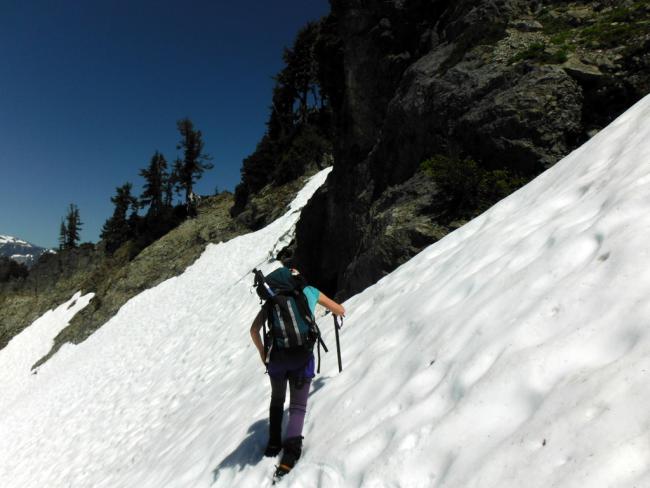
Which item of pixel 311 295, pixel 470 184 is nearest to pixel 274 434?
pixel 311 295

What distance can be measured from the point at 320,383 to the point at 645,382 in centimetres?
410

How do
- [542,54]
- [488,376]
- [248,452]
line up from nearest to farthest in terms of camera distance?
[488,376] → [248,452] → [542,54]

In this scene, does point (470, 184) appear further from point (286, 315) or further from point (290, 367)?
point (290, 367)

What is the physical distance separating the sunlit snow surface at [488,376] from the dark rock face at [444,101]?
2089 millimetres

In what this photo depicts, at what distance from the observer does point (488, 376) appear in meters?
3.27

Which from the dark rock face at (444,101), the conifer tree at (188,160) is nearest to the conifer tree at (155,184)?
A: the conifer tree at (188,160)

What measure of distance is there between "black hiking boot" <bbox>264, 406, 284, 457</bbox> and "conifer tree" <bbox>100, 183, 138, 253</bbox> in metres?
58.9

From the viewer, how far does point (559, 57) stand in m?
9.19

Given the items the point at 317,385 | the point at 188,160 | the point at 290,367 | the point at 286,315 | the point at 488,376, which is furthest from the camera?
the point at 188,160

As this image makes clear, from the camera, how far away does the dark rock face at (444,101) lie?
867 centimetres

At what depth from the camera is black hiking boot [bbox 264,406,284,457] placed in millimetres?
4691

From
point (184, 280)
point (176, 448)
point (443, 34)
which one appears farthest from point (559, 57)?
point (184, 280)

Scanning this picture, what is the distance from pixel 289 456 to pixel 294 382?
0.78m

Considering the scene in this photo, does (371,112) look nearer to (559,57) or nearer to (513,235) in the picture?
(559,57)
